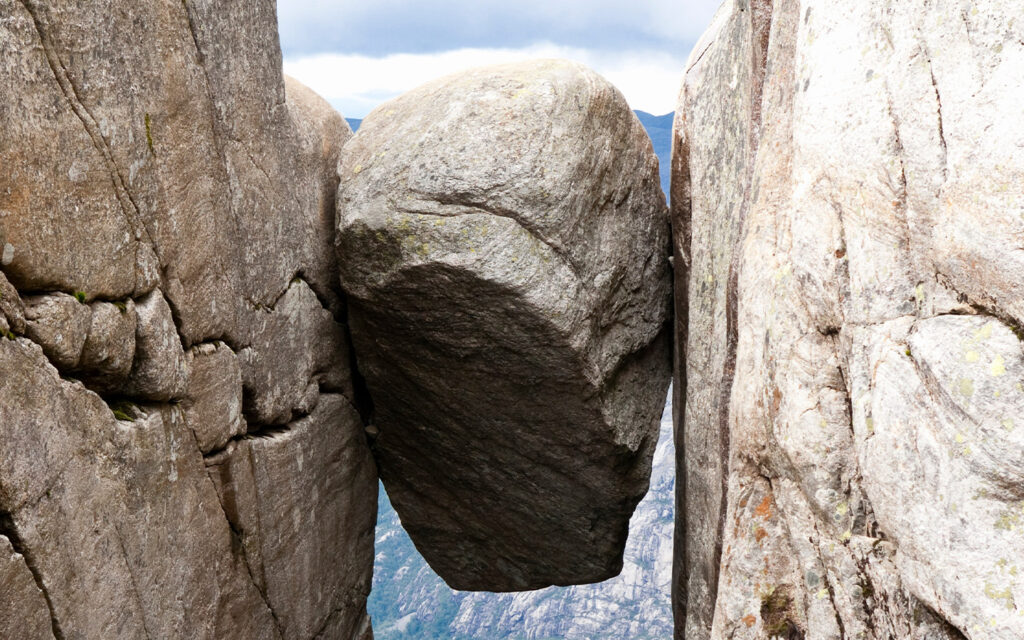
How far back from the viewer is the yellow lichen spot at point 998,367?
15.3 ft

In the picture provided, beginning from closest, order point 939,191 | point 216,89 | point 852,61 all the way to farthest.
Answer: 1. point 939,191
2. point 852,61
3. point 216,89

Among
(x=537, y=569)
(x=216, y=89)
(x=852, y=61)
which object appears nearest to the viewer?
(x=852, y=61)

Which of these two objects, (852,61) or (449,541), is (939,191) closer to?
(852,61)

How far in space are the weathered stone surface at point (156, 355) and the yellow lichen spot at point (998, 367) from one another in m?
5.64

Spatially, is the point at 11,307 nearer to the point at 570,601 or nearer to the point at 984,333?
the point at 984,333

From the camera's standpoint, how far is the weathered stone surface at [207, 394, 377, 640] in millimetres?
8484

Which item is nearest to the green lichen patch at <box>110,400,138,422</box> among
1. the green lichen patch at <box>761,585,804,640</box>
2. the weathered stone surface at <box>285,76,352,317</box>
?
the weathered stone surface at <box>285,76,352,317</box>

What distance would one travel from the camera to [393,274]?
913cm

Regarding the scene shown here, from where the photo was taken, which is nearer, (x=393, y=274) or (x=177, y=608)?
(x=177, y=608)

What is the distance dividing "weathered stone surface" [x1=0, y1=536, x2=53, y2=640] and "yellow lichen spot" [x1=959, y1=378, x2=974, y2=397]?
18.3 feet

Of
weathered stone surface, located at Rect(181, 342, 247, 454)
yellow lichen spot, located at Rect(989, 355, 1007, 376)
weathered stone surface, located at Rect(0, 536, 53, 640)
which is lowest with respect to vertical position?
weathered stone surface, located at Rect(0, 536, 53, 640)

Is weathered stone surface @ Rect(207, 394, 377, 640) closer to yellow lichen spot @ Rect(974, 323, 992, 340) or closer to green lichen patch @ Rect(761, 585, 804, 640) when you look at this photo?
green lichen patch @ Rect(761, 585, 804, 640)

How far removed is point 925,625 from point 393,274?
19.0 ft

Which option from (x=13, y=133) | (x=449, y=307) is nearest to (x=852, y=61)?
(x=449, y=307)
